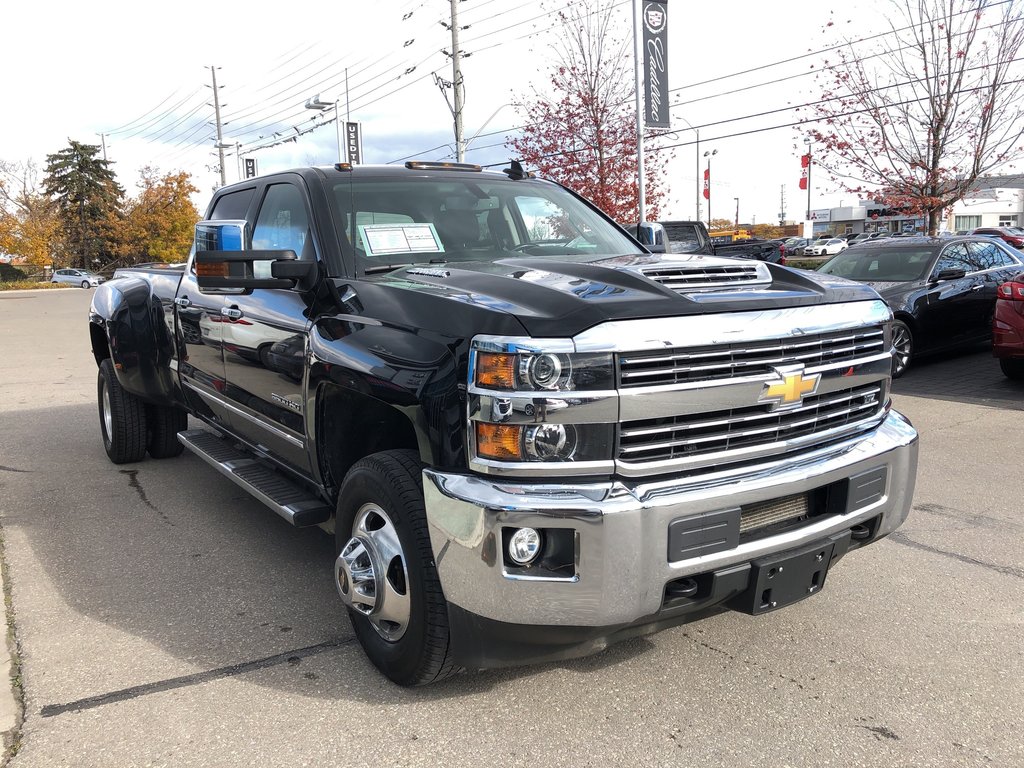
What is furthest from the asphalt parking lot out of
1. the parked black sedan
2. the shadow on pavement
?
the parked black sedan

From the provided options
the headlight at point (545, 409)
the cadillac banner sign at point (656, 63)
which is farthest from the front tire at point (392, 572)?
the cadillac banner sign at point (656, 63)

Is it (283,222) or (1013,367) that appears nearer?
(283,222)

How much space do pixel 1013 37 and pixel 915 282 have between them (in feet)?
26.7

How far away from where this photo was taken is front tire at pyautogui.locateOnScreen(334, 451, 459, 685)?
2.65m

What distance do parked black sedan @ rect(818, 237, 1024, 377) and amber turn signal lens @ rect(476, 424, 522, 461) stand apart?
26.3ft

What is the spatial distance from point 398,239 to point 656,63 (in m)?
17.6

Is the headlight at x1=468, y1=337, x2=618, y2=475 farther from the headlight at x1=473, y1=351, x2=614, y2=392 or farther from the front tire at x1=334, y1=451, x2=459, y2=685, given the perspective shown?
the front tire at x1=334, y1=451, x2=459, y2=685

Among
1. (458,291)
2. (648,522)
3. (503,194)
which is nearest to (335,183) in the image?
(503,194)

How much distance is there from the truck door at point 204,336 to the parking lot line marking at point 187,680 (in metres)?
1.64

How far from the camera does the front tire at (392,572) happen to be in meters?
2.65

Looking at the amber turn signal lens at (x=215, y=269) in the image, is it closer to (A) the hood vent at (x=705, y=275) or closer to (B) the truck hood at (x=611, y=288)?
(B) the truck hood at (x=611, y=288)

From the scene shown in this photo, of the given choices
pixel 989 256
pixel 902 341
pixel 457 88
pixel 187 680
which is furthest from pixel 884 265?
pixel 457 88

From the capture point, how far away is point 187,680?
9.95 ft

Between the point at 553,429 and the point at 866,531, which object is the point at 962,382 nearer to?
the point at 866,531
